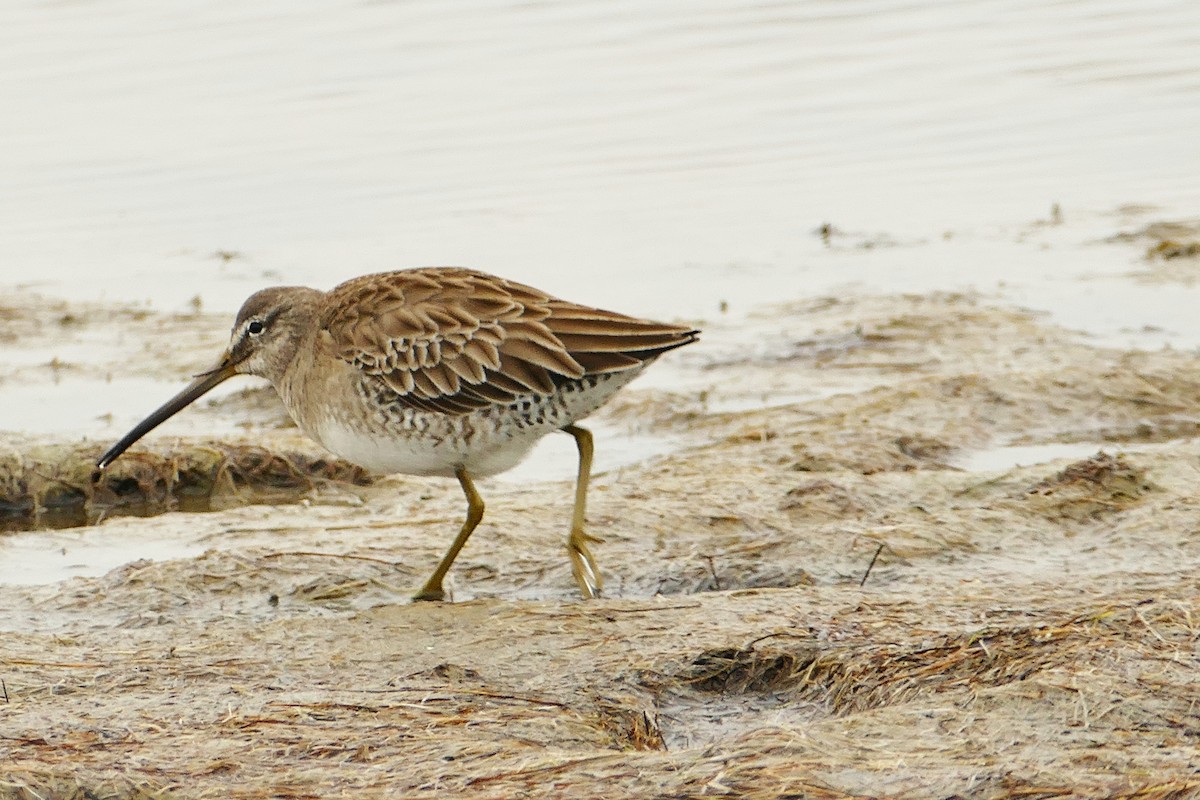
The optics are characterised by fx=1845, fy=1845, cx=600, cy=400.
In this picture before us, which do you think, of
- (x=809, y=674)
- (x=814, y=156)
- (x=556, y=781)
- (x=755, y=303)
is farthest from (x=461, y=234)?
(x=556, y=781)

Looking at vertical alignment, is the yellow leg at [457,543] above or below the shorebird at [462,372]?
below

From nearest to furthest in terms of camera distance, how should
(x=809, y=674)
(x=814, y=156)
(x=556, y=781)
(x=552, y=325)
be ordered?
(x=556, y=781)
(x=809, y=674)
(x=552, y=325)
(x=814, y=156)

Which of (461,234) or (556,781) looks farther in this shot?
(461,234)

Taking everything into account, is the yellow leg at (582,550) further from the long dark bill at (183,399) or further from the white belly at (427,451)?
the long dark bill at (183,399)

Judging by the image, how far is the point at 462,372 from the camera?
4.71 meters

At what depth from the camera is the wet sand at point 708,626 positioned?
326 cm

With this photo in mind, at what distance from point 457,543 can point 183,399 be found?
45.9 inches

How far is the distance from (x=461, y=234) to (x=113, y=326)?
5.87ft

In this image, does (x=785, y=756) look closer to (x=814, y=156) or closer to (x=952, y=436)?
(x=952, y=436)

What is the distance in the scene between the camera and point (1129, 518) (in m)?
5.06

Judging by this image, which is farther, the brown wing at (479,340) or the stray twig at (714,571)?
the stray twig at (714,571)

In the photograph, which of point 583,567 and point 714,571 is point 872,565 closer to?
point 714,571

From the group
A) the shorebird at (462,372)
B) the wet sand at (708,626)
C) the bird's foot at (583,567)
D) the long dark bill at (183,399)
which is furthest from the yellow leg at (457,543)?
the long dark bill at (183,399)

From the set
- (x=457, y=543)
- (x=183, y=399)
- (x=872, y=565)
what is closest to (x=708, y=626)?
(x=872, y=565)
